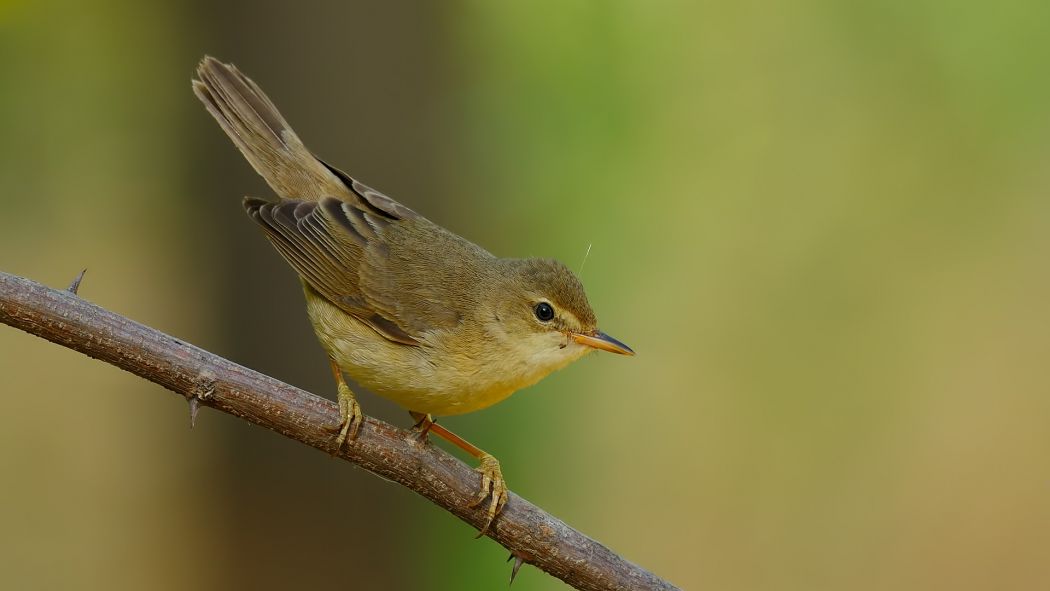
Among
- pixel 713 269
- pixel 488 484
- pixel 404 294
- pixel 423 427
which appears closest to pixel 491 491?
pixel 488 484

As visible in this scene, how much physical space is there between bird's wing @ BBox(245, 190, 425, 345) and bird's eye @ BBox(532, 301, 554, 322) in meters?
0.48

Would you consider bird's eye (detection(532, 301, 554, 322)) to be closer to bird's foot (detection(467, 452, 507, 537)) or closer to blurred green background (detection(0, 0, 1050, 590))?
bird's foot (detection(467, 452, 507, 537))

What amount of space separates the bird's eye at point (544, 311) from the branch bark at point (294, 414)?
2.70 feet

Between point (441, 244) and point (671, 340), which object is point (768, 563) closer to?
point (671, 340)

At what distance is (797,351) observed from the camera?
29.6 ft

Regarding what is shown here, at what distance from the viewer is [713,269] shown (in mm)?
9398

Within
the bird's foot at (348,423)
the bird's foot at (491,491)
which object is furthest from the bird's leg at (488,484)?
the bird's foot at (348,423)

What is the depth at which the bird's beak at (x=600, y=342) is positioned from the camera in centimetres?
394

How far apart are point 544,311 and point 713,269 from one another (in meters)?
5.59

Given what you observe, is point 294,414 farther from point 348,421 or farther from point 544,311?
point 544,311

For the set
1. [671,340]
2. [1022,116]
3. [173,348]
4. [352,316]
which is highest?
[1022,116]

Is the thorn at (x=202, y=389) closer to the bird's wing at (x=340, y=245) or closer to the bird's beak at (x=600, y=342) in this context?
the bird's wing at (x=340, y=245)

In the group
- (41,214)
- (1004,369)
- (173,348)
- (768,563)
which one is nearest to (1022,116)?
(1004,369)

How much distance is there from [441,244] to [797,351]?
5.54 m
